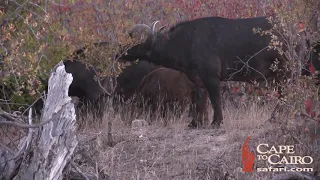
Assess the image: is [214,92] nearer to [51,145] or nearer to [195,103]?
[195,103]

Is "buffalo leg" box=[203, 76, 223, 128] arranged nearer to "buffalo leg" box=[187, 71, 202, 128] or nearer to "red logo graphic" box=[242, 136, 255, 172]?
"buffalo leg" box=[187, 71, 202, 128]

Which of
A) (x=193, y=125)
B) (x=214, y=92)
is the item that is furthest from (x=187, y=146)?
(x=214, y=92)

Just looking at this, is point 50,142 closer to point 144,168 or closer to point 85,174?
point 85,174

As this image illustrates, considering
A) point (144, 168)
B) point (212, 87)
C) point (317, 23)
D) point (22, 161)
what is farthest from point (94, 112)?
point (22, 161)

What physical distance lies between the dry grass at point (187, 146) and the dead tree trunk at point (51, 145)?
5.02 feet

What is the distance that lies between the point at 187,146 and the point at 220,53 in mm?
2594

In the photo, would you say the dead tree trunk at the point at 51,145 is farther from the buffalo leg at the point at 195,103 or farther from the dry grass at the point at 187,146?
the buffalo leg at the point at 195,103

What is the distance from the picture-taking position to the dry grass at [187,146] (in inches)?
305

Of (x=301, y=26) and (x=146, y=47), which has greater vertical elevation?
(x=301, y=26)

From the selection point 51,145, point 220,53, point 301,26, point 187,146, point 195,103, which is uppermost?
point 301,26

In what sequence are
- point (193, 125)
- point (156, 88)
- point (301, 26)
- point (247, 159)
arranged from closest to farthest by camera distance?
point (247, 159) < point (301, 26) < point (193, 125) < point (156, 88)

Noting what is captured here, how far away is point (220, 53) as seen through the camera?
1116 cm

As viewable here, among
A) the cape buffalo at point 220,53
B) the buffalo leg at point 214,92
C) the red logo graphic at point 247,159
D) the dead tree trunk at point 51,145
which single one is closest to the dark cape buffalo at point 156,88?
the buffalo leg at point 214,92

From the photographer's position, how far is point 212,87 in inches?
435
